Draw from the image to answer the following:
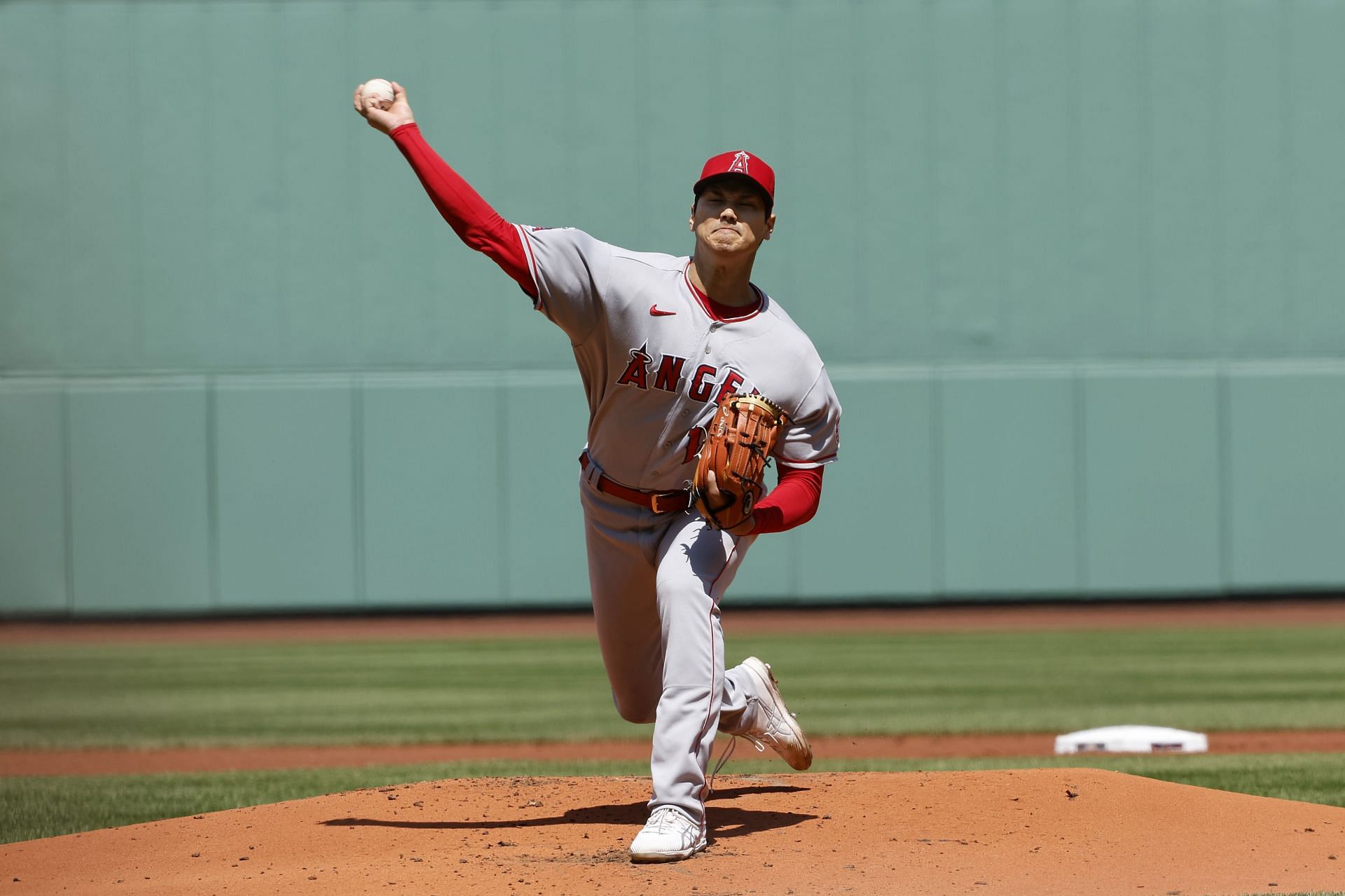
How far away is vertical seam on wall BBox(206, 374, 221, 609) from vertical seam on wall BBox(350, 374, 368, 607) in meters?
1.28

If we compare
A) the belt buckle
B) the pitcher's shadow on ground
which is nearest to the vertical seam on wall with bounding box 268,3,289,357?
the pitcher's shadow on ground

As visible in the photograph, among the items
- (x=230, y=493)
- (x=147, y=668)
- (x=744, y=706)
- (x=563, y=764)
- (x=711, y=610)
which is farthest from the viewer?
(x=230, y=493)

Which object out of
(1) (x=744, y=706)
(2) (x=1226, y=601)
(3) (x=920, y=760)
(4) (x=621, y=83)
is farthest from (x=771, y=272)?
(1) (x=744, y=706)

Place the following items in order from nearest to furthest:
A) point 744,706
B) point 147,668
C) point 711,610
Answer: point 711,610 → point 744,706 → point 147,668

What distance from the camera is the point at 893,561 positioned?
15.2 metres

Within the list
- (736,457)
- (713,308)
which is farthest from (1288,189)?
(736,457)

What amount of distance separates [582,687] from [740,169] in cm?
688

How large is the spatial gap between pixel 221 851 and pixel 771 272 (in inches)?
453

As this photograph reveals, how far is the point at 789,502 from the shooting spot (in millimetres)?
4430

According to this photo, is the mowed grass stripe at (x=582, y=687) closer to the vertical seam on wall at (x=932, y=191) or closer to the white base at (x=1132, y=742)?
the white base at (x=1132, y=742)

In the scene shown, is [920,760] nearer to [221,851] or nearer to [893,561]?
[221,851]

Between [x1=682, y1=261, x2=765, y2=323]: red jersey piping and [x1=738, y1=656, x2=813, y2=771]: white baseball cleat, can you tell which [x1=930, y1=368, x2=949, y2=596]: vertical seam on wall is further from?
[x1=682, y1=261, x2=765, y2=323]: red jersey piping

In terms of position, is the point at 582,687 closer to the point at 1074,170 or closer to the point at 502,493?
the point at 502,493

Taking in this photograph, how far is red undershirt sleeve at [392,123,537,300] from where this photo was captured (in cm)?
418
